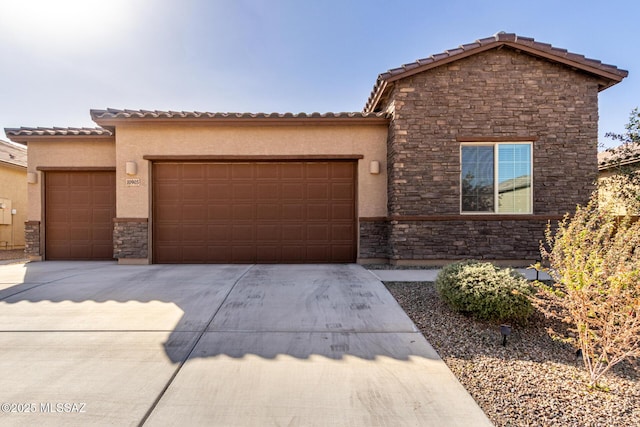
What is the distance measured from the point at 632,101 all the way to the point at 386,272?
7798 millimetres

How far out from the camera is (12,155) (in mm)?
13250

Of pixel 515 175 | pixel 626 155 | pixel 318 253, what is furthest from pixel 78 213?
pixel 626 155

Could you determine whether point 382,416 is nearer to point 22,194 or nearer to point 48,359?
point 48,359

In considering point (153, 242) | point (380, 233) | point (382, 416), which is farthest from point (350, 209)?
point (382, 416)

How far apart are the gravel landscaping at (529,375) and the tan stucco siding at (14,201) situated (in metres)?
16.3

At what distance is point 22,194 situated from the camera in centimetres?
1314

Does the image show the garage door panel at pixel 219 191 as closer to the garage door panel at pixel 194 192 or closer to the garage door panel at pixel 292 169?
the garage door panel at pixel 194 192

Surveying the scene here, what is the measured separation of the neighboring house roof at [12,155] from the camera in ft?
40.5

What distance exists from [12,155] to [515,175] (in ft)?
62.9

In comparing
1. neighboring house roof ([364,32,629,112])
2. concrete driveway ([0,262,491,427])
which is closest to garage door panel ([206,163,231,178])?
concrete driveway ([0,262,491,427])

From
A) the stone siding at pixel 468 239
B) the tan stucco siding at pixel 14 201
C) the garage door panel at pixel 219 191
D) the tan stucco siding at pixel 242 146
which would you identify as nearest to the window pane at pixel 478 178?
the stone siding at pixel 468 239

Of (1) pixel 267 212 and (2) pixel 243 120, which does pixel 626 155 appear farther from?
(2) pixel 243 120

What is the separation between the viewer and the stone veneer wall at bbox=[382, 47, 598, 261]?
7.47 m

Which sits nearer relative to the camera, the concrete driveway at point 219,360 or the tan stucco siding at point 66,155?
the concrete driveway at point 219,360
